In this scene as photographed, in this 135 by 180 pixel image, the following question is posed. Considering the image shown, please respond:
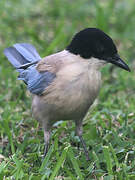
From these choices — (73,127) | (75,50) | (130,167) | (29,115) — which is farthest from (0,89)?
(130,167)

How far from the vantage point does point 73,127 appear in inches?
218

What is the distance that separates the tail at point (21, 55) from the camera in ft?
18.6

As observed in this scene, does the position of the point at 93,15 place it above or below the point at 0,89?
above

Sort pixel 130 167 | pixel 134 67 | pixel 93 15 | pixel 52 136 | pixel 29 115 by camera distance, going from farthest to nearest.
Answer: pixel 93 15
pixel 134 67
pixel 29 115
pixel 52 136
pixel 130 167

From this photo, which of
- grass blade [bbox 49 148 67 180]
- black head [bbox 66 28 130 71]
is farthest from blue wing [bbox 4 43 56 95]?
grass blade [bbox 49 148 67 180]

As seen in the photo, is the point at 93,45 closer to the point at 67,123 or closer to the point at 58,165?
the point at 58,165

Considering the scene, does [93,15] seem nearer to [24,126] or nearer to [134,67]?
[134,67]

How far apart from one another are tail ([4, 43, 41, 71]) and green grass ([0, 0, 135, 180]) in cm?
53

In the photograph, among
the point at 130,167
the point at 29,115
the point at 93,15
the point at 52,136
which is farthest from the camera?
the point at 93,15

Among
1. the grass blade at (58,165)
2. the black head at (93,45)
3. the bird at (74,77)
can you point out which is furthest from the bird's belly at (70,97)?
the grass blade at (58,165)

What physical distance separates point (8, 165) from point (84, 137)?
1.10m

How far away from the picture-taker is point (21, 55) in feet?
19.0

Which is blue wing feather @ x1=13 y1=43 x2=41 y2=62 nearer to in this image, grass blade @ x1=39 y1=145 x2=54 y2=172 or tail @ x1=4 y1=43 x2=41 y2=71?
tail @ x1=4 y1=43 x2=41 y2=71

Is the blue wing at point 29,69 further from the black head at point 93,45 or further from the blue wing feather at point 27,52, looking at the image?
the black head at point 93,45
